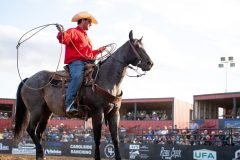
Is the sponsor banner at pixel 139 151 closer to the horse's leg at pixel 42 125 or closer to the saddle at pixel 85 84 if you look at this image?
the horse's leg at pixel 42 125

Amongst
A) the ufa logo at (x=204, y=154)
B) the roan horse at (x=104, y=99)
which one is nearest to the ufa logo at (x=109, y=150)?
the ufa logo at (x=204, y=154)

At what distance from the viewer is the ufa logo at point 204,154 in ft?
53.2

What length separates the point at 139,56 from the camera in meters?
8.01

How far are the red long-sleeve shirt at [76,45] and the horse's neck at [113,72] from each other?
1.87 feet

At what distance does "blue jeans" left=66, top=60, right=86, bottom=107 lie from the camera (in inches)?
323

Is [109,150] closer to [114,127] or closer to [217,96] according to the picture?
[217,96]

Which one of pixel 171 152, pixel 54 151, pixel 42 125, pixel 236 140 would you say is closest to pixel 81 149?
pixel 54 151

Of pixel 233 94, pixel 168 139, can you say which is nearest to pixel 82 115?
pixel 168 139

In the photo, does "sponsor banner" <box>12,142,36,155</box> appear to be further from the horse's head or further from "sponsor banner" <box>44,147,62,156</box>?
the horse's head

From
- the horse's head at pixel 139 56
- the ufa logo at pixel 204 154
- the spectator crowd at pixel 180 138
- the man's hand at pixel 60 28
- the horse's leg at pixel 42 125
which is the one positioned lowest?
the ufa logo at pixel 204 154

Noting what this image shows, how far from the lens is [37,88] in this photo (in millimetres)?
9406

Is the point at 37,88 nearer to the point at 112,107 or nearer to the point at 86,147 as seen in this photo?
the point at 112,107

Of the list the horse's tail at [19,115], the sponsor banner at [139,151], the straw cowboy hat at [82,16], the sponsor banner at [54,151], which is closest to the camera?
the straw cowboy hat at [82,16]

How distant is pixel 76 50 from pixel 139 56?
1347 mm
